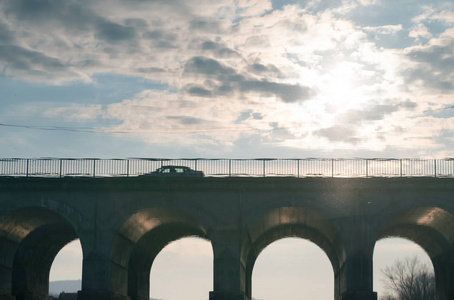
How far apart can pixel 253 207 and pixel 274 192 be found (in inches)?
63.0

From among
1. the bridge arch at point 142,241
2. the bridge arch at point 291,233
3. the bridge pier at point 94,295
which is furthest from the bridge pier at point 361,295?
the bridge pier at point 94,295

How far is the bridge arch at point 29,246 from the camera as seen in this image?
4547 cm

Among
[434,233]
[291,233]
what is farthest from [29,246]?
[434,233]

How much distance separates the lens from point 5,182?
1718 inches

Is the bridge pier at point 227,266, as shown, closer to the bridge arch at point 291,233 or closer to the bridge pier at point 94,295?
the bridge arch at point 291,233

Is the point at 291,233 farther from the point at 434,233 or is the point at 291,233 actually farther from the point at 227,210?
the point at 227,210

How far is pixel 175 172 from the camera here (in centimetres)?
4597

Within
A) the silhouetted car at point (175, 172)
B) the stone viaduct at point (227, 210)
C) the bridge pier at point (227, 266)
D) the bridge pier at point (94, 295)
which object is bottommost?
the bridge pier at point (94, 295)

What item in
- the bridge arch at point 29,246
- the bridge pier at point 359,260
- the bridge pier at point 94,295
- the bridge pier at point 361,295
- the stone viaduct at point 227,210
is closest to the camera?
the bridge pier at point 361,295

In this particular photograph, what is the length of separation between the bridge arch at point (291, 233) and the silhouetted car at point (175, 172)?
5291 millimetres

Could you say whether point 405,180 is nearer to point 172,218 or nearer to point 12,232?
point 172,218

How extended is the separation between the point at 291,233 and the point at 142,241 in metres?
11.3

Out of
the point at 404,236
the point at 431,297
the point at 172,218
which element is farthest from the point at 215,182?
the point at 431,297

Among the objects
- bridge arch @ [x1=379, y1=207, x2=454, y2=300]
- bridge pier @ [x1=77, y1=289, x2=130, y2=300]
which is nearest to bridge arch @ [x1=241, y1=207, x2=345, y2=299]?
bridge arch @ [x1=379, y1=207, x2=454, y2=300]
